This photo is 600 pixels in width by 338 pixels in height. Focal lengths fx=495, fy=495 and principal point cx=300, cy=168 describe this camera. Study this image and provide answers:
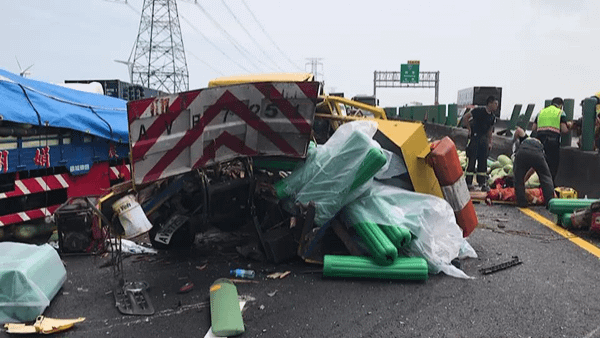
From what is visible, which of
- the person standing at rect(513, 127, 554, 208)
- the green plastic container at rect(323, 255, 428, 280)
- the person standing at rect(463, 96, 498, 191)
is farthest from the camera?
the person standing at rect(463, 96, 498, 191)

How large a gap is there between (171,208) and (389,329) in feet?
9.05

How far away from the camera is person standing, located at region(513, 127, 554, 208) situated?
808 centimetres

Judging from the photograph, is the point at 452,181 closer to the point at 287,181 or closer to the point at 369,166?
the point at 369,166

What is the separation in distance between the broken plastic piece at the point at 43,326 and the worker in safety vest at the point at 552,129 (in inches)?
339

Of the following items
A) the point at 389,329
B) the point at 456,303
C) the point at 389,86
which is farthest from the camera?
the point at 389,86

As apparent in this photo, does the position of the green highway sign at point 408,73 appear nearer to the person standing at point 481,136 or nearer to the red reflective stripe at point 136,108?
the person standing at point 481,136

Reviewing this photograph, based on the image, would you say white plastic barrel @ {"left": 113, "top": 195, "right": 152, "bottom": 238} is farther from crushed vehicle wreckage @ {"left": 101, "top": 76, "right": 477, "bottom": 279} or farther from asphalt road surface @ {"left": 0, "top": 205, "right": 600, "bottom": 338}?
asphalt road surface @ {"left": 0, "top": 205, "right": 600, "bottom": 338}

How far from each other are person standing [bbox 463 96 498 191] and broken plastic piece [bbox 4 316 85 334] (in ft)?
28.0

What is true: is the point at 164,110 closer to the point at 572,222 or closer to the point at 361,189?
the point at 361,189

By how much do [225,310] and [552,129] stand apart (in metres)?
7.89

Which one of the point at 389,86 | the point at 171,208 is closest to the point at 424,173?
the point at 171,208

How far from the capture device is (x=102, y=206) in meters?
4.55

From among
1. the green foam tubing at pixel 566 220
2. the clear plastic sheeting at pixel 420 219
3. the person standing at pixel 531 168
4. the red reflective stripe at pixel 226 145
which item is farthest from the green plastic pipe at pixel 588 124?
the red reflective stripe at pixel 226 145

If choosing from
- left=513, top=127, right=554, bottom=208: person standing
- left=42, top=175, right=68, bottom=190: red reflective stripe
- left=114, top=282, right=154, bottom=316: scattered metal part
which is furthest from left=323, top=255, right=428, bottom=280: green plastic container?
→ left=513, top=127, right=554, bottom=208: person standing
